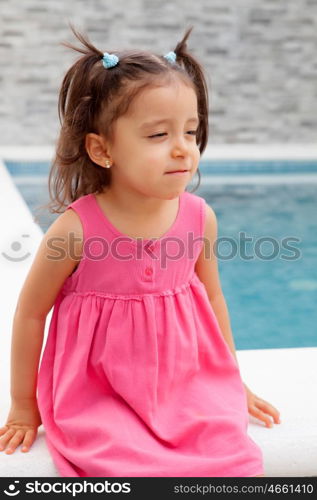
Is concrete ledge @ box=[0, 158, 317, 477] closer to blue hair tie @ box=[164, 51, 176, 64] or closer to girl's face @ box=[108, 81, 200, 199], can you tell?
girl's face @ box=[108, 81, 200, 199]

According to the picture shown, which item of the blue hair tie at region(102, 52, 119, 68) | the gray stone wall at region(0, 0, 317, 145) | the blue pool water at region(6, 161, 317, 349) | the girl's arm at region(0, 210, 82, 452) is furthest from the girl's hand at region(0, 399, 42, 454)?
the gray stone wall at region(0, 0, 317, 145)

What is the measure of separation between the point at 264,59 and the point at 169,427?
6612 millimetres

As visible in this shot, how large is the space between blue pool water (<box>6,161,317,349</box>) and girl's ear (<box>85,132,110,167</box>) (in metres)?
2.18

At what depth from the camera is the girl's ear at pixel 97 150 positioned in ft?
5.18

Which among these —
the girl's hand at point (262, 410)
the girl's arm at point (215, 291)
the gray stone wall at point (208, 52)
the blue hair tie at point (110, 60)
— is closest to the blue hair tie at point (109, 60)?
the blue hair tie at point (110, 60)

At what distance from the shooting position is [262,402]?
6.17 ft

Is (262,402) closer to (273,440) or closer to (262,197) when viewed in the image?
(273,440)

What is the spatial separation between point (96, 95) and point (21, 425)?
29.8 inches

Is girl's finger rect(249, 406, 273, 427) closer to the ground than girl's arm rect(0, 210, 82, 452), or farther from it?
closer to the ground

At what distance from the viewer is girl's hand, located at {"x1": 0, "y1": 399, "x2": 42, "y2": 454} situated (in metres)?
1.69

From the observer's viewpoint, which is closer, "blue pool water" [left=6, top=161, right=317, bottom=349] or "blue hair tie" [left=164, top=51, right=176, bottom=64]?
"blue hair tie" [left=164, top=51, right=176, bottom=64]

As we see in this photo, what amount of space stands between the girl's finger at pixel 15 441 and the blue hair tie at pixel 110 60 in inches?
32.6

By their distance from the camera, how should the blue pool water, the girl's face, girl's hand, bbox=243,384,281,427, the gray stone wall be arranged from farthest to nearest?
Result: the gray stone wall → the blue pool water → girl's hand, bbox=243,384,281,427 → the girl's face
